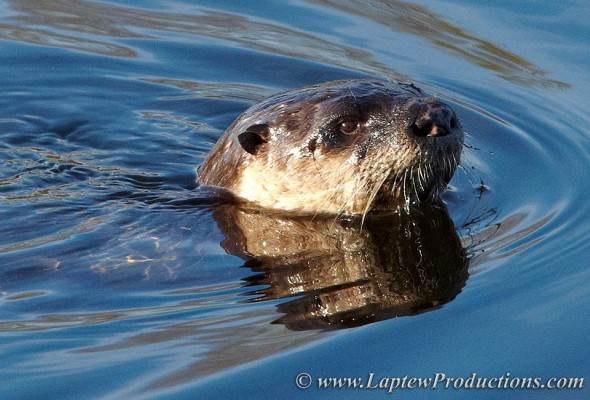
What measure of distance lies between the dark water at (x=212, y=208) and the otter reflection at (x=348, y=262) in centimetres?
4

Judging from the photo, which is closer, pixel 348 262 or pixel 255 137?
pixel 348 262

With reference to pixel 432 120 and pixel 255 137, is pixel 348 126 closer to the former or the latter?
pixel 432 120

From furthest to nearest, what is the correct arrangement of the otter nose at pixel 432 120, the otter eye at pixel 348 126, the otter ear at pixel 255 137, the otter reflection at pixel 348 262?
the otter ear at pixel 255 137 < the otter eye at pixel 348 126 < the otter nose at pixel 432 120 < the otter reflection at pixel 348 262

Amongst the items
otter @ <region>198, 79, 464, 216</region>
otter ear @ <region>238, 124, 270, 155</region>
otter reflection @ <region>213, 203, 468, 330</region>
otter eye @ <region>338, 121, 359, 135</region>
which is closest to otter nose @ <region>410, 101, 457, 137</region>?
otter @ <region>198, 79, 464, 216</region>

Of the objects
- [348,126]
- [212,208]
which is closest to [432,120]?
[348,126]

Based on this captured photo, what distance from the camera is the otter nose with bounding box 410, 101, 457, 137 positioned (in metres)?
6.76

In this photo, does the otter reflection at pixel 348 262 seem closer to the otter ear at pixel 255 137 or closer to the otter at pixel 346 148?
the otter at pixel 346 148

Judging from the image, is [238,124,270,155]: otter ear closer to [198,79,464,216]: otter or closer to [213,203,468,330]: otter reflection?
[198,79,464,216]: otter

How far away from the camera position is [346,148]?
276 inches

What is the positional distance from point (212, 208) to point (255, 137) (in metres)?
0.58

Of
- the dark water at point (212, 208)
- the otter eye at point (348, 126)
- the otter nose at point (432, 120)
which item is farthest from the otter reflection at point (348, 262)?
the otter nose at point (432, 120)

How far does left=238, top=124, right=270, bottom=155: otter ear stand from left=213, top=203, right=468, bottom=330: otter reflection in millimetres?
444

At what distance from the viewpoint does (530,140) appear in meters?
8.80

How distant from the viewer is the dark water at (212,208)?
5441 millimetres
